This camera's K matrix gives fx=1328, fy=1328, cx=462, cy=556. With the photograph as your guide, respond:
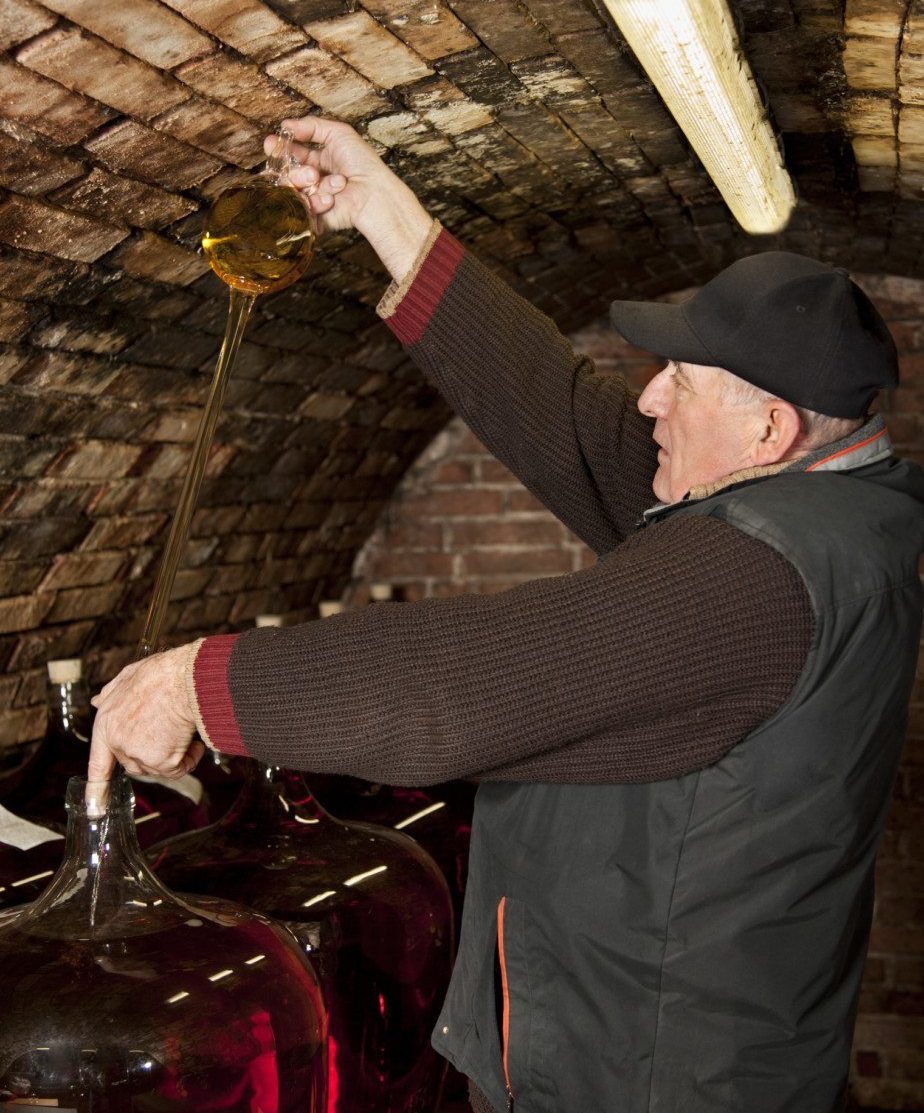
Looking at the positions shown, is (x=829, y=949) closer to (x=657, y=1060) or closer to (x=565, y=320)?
(x=657, y=1060)

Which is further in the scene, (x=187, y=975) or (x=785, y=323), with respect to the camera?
(x=785, y=323)

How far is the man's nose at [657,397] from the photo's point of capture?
1.46 m

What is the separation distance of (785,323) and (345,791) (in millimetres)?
Answer: 1008

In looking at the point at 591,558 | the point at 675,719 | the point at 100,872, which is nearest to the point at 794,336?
the point at 675,719

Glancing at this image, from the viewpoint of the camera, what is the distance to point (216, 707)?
45.1 inches

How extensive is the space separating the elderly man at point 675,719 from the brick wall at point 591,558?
66.2 inches

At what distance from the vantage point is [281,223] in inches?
54.4

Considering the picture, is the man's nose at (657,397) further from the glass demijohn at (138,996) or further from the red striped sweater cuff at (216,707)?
the glass demijohn at (138,996)

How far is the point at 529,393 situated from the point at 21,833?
31.5 inches

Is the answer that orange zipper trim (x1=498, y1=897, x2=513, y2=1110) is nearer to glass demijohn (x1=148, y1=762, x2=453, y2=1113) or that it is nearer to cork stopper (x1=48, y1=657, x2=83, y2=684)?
glass demijohn (x1=148, y1=762, x2=453, y2=1113)

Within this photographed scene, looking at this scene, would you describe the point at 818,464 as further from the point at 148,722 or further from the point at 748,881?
the point at 148,722

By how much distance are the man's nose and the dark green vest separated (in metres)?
0.18

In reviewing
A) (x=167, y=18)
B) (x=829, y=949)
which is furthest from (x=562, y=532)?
(x=167, y=18)

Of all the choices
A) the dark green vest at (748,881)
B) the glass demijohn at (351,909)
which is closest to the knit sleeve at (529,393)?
the dark green vest at (748,881)
